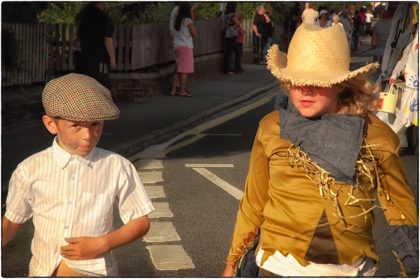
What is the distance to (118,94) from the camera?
67.5 ft

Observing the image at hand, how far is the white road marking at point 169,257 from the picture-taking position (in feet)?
25.3

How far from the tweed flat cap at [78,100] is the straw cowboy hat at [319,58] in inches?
27.9

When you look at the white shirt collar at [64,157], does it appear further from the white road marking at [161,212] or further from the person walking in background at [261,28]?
the person walking in background at [261,28]

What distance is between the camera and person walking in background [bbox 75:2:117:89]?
1658 cm

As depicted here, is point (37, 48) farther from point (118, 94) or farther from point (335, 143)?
point (335, 143)

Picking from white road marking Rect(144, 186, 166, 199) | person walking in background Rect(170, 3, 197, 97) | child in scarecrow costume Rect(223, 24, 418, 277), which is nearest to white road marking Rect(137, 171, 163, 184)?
white road marking Rect(144, 186, 166, 199)

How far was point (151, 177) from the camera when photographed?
11648mm

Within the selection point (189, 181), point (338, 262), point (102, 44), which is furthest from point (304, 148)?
point (102, 44)

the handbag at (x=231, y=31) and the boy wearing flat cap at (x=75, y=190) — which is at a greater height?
the boy wearing flat cap at (x=75, y=190)

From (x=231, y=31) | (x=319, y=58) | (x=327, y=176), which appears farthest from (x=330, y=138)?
(x=231, y=31)

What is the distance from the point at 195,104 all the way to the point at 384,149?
1617 cm

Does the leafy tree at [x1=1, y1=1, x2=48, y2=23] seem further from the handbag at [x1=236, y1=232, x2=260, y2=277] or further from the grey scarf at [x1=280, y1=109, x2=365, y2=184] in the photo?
the grey scarf at [x1=280, y1=109, x2=365, y2=184]

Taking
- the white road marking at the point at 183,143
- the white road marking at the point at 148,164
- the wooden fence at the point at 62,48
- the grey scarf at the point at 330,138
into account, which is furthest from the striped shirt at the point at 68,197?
the wooden fence at the point at 62,48

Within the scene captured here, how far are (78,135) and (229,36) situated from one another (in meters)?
25.5
